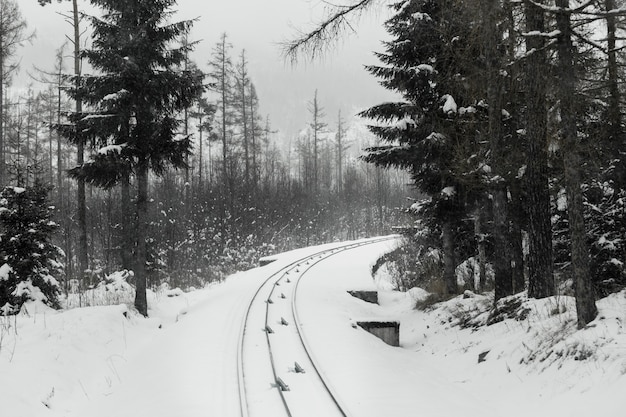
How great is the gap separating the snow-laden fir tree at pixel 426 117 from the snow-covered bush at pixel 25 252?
29.5 ft

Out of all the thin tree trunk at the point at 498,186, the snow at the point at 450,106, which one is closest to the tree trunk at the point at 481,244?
the thin tree trunk at the point at 498,186

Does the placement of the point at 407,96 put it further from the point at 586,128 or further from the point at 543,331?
the point at 543,331

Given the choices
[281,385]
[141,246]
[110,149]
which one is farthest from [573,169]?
[141,246]

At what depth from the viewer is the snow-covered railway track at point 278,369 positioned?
6.10 metres

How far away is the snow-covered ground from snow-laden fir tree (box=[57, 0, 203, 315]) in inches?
146

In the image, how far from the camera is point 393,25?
1295 centimetres

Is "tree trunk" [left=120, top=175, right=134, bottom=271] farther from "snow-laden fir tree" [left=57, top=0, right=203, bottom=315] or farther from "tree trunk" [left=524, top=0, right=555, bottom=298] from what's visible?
"tree trunk" [left=524, top=0, right=555, bottom=298]

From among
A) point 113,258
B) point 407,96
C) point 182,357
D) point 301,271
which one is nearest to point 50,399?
point 182,357

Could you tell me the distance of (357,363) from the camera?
823 centimetres

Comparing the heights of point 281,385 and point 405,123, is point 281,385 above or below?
below

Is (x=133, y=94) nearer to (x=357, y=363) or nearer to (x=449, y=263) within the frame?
(x=357, y=363)

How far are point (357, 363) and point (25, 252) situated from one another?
896cm

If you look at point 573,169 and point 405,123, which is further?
point 405,123

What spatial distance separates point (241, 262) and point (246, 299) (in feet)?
50.0
